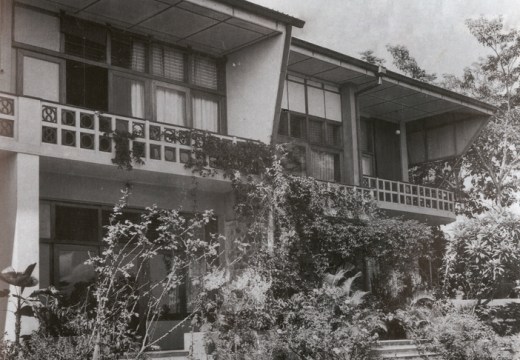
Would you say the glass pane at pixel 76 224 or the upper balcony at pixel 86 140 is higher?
the upper balcony at pixel 86 140

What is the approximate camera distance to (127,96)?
1614cm

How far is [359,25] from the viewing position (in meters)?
17.6

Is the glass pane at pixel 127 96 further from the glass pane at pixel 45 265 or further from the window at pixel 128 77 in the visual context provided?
the glass pane at pixel 45 265

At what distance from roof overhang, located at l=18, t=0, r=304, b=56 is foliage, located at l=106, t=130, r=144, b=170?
300 centimetres

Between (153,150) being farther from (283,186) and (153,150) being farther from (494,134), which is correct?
(494,134)

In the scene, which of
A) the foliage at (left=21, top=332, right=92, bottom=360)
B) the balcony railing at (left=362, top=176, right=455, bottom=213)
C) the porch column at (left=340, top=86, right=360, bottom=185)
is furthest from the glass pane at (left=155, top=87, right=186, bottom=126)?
the foliage at (left=21, top=332, right=92, bottom=360)

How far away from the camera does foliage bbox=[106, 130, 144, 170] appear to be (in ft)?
46.0

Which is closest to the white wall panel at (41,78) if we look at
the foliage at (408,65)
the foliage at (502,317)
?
the foliage at (502,317)

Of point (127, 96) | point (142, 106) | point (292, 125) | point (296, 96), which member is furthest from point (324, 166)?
point (127, 96)

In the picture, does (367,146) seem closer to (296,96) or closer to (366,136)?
(366,136)

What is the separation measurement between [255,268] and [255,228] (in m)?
1.04

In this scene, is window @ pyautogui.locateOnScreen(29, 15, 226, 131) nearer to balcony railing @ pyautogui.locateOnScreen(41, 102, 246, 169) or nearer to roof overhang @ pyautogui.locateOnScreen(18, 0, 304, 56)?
roof overhang @ pyautogui.locateOnScreen(18, 0, 304, 56)

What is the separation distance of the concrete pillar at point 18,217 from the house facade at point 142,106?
20 millimetres

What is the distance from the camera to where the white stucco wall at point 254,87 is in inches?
669
